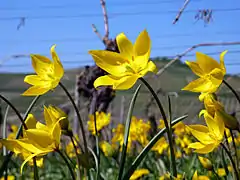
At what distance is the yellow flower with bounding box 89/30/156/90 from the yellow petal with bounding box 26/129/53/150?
0.15 meters

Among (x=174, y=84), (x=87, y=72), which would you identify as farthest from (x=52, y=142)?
(x=174, y=84)

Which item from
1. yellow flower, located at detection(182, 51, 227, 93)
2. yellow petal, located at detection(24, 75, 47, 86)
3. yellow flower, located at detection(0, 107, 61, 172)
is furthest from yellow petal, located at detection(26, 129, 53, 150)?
yellow flower, located at detection(182, 51, 227, 93)

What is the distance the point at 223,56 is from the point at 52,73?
343 millimetres

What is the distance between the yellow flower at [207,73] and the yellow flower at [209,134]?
0.06 m

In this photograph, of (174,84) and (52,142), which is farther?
(174,84)

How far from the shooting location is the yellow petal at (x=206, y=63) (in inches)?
36.6

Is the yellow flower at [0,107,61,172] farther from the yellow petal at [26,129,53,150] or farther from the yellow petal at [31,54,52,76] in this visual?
the yellow petal at [31,54,52,76]

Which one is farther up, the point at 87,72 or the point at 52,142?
the point at 87,72

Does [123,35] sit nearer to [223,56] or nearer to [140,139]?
[223,56]

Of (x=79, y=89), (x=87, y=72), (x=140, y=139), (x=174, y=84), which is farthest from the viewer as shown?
(x=174, y=84)

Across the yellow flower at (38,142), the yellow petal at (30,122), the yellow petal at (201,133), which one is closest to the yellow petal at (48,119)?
the yellow flower at (38,142)

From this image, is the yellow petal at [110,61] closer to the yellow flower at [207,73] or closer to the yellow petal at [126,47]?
the yellow petal at [126,47]

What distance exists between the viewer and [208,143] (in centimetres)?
101

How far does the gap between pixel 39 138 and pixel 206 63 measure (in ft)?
1.06
